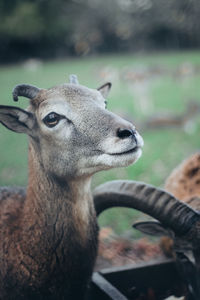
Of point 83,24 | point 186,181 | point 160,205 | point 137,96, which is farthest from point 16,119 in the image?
point 137,96

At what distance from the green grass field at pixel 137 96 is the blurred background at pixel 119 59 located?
0.07 feet

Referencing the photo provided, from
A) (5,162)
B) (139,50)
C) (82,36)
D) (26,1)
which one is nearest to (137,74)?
(139,50)

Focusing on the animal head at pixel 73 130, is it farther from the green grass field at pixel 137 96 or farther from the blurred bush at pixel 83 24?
the blurred bush at pixel 83 24

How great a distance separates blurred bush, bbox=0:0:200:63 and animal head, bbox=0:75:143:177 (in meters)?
6.61

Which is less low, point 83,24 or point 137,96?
point 83,24

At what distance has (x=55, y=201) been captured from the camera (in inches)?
111

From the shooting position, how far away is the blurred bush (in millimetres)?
9014

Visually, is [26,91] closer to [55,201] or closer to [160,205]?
[55,201]

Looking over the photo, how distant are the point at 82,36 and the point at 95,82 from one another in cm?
126

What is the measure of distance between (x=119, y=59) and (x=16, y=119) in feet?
31.4

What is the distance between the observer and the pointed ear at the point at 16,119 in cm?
254

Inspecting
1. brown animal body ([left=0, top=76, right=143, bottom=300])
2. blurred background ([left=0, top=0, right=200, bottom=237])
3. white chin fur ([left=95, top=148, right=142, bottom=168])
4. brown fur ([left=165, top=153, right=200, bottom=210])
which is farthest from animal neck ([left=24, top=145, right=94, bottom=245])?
blurred background ([left=0, top=0, right=200, bottom=237])

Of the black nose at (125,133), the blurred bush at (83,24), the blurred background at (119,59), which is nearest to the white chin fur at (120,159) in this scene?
the black nose at (125,133)

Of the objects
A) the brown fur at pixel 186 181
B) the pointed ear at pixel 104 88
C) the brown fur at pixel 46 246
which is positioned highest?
the pointed ear at pixel 104 88
